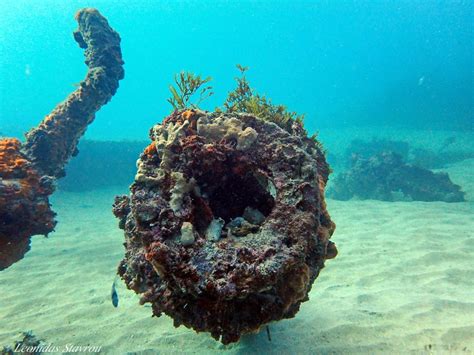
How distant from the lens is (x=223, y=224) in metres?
3.05

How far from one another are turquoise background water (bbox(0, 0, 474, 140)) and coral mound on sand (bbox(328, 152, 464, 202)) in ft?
68.2

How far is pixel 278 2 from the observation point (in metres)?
110

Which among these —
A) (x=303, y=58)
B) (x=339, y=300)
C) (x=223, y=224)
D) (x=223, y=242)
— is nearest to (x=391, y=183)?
(x=339, y=300)

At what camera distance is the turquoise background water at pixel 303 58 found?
44281 millimetres

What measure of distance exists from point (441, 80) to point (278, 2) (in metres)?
81.9

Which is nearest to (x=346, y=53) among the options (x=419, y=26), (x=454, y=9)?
(x=419, y=26)

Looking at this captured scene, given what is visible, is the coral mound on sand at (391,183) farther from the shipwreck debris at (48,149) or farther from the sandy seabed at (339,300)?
the shipwreck debris at (48,149)

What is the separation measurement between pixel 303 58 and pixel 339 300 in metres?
142

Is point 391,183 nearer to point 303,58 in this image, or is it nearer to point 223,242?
point 223,242

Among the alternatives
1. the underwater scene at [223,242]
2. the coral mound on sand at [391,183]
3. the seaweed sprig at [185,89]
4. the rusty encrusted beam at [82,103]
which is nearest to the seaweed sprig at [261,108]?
the underwater scene at [223,242]

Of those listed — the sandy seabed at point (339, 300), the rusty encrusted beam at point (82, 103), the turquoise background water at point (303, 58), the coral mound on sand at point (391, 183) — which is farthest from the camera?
the turquoise background water at point (303, 58)

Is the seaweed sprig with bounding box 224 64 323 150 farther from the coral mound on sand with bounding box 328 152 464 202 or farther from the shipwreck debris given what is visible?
the coral mound on sand with bounding box 328 152 464 202

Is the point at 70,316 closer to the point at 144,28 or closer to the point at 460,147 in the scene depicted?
the point at 460,147

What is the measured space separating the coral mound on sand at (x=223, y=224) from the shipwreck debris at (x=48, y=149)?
2437 mm
